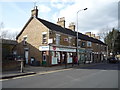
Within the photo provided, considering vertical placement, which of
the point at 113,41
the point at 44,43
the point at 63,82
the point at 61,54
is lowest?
the point at 63,82

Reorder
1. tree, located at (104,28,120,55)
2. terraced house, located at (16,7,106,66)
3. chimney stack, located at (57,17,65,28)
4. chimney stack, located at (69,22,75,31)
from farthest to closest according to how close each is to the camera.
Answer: tree, located at (104,28,120,55) → chimney stack, located at (69,22,75,31) → chimney stack, located at (57,17,65,28) → terraced house, located at (16,7,106,66)

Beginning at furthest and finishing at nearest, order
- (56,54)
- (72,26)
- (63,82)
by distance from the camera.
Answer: (72,26) < (56,54) < (63,82)

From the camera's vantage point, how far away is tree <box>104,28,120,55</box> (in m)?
64.3

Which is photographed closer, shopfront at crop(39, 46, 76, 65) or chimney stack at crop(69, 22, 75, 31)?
shopfront at crop(39, 46, 76, 65)

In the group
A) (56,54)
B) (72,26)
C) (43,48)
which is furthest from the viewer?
(72,26)

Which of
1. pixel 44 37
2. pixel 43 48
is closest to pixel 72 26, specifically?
pixel 44 37

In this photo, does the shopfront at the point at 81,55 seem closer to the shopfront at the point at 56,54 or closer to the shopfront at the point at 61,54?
the shopfront at the point at 61,54

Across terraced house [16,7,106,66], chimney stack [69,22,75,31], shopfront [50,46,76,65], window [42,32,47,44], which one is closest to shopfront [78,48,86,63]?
terraced house [16,7,106,66]

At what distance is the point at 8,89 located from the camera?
8359 mm

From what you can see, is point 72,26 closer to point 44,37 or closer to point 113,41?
point 44,37

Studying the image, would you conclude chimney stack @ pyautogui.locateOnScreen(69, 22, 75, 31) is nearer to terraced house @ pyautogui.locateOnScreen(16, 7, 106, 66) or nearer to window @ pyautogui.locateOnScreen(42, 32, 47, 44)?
terraced house @ pyautogui.locateOnScreen(16, 7, 106, 66)

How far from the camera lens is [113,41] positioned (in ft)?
213

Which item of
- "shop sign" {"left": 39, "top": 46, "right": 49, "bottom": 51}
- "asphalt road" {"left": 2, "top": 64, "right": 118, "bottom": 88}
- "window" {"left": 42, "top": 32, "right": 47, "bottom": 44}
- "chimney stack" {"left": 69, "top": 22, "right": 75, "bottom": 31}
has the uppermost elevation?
"chimney stack" {"left": 69, "top": 22, "right": 75, "bottom": 31}

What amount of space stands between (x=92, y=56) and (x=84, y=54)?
18.7 feet
